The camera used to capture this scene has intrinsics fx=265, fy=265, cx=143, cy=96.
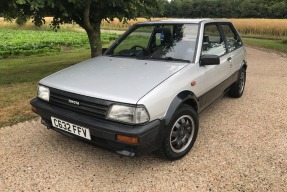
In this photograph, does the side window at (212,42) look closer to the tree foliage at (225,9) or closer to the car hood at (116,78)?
the car hood at (116,78)

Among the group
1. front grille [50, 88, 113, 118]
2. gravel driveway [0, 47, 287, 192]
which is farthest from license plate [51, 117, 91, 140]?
gravel driveway [0, 47, 287, 192]

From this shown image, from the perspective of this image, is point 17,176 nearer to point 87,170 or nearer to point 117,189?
point 87,170

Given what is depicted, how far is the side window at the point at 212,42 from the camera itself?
12.4 feet

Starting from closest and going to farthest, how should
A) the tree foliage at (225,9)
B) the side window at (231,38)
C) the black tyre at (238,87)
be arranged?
1. the side window at (231,38)
2. the black tyre at (238,87)
3. the tree foliage at (225,9)

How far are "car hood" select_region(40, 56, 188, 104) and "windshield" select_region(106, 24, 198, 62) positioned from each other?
199 millimetres

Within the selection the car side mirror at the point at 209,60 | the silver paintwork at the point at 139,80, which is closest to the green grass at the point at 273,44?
the car side mirror at the point at 209,60

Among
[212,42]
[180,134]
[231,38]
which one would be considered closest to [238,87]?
[231,38]

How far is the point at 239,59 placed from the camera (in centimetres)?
514

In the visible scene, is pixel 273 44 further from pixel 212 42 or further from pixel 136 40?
pixel 136 40

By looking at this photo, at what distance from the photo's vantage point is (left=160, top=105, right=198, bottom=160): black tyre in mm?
2951

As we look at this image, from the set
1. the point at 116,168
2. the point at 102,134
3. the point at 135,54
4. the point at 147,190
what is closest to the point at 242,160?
the point at 147,190

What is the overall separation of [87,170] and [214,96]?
7.17 ft

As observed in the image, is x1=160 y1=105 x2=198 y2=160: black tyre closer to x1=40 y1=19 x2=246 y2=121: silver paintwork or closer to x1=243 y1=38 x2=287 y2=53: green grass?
x1=40 y1=19 x2=246 y2=121: silver paintwork

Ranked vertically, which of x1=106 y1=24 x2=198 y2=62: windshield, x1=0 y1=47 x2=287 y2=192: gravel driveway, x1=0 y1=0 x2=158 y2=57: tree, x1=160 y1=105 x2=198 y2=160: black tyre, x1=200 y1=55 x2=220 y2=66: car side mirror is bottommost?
x1=0 y1=47 x2=287 y2=192: gravel driveway
